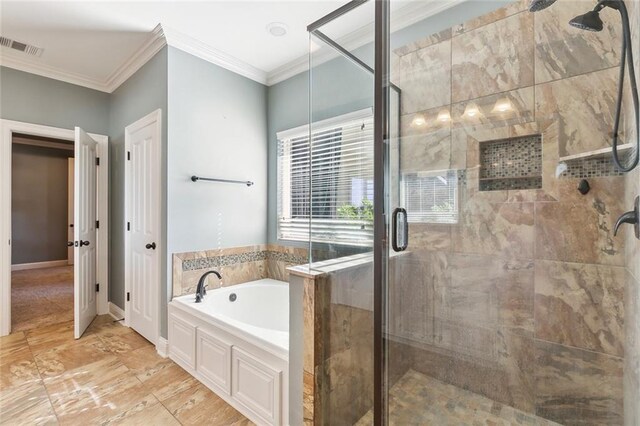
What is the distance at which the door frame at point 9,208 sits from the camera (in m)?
2.89

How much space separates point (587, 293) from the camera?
1509 millimetres

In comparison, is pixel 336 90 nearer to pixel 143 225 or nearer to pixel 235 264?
pixel 235 264

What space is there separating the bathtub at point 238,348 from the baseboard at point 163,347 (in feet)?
0.16

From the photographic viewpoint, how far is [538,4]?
1604mm

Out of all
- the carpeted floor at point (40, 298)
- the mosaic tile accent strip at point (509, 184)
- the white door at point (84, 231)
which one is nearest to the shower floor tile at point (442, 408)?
the mosaic tile accent strip at point (509, 184)

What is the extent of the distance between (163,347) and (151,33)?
107 inches

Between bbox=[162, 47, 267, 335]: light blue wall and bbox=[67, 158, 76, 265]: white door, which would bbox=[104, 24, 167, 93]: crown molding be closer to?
bbox=[162, 47, 267, 335]: light blue wall

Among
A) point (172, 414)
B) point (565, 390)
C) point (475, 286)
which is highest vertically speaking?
point (475, 286)

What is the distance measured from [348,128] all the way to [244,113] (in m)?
1.75

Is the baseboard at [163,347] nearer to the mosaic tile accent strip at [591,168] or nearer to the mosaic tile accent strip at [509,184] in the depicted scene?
the mosaic tile accent strip at [509,184]

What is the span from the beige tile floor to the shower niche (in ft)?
Answer: 6.94

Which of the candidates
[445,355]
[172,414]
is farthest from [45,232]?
[445,355]

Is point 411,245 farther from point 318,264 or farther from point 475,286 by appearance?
point 318,264

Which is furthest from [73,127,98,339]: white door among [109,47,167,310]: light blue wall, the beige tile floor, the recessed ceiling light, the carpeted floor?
the recessed ceiling light
